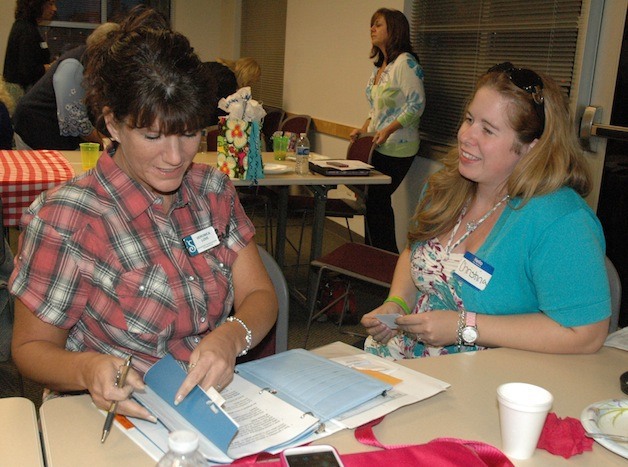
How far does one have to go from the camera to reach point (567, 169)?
6.08ft

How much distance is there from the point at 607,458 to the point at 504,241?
70cm

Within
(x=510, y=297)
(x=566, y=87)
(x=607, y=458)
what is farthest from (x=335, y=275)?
(x=607, y=458)

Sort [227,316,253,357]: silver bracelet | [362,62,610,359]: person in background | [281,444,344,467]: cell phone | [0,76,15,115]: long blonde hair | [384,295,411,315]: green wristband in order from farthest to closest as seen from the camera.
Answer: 1. [0,76,15,115]: long blonde hair
2. [384,295,411,315]: green wristband
3. [362,62,610,359]: person in background
4. [227,316,253,357]: silver bracelet
5. [281,444,344,467]: cell phone

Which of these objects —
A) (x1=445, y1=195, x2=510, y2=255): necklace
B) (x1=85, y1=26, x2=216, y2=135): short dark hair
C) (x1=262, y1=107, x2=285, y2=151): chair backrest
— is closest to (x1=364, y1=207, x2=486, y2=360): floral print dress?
(x1=445, y1=195, x2=510, y2=255): necklace

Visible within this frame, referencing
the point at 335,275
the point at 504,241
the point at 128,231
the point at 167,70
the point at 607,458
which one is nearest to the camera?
the point at 607,458

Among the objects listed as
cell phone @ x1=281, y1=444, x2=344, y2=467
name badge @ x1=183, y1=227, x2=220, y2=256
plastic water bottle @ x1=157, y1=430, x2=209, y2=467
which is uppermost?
name badge @ x1=183, y1=227, x2=220, y2=256

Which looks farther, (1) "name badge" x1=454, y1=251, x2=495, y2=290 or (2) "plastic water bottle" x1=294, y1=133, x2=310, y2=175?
(2) "plastic water bottle" x1=294, y1=133, x2=310, y2=175

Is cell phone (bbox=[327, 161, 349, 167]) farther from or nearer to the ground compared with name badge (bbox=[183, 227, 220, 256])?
nearer to the ground

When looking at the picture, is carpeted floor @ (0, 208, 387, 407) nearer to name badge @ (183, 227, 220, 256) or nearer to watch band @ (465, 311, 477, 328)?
watch band @ (465, 311, 477, 328)

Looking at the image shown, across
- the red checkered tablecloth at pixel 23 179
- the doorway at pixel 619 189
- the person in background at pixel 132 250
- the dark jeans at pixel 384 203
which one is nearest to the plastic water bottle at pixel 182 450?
the person in background at pixel 132 250

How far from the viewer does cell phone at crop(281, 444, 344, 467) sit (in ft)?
3.43

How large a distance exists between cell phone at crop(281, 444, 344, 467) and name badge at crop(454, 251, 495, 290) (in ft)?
2.90

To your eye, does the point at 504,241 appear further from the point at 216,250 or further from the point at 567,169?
the point at 216,250

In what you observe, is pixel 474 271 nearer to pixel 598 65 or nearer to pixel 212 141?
pixel 598 65
